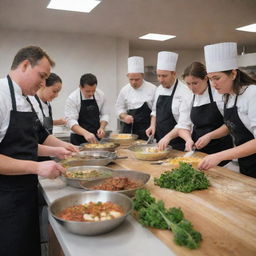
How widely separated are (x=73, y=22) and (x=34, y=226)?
15.1 feet

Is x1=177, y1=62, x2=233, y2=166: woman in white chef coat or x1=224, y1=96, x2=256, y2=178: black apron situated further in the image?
x1=177, y1=62, x2=233, y2=166: woman in white chef coat

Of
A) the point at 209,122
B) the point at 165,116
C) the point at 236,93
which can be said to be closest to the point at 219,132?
the point at 209,122

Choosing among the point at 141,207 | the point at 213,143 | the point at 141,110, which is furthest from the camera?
the point at 141,110

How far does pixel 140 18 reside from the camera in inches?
206

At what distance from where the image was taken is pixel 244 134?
7.29 feet

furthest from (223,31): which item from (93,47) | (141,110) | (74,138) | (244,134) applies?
(244,134)

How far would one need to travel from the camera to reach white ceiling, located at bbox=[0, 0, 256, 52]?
176 inches

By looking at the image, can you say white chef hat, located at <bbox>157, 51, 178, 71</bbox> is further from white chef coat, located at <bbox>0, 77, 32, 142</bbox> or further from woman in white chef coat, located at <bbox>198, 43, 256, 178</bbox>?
white chef coat, located at <bbox>0, 77, 32, 142</bbox>

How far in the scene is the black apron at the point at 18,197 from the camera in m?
1.69

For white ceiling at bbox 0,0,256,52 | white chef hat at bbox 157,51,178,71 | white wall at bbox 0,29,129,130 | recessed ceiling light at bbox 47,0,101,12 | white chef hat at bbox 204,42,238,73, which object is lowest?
white chef hat at bbox 204,42,238,73

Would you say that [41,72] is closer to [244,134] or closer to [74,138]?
[244,134]

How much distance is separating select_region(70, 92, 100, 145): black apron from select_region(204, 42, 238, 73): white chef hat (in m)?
2.09

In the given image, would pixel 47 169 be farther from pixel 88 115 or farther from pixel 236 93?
pixel 88 115

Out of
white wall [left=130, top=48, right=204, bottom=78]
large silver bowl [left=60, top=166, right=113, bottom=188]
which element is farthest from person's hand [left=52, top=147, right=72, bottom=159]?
white wall [left=130, top=48, right=204, bottom=78]
